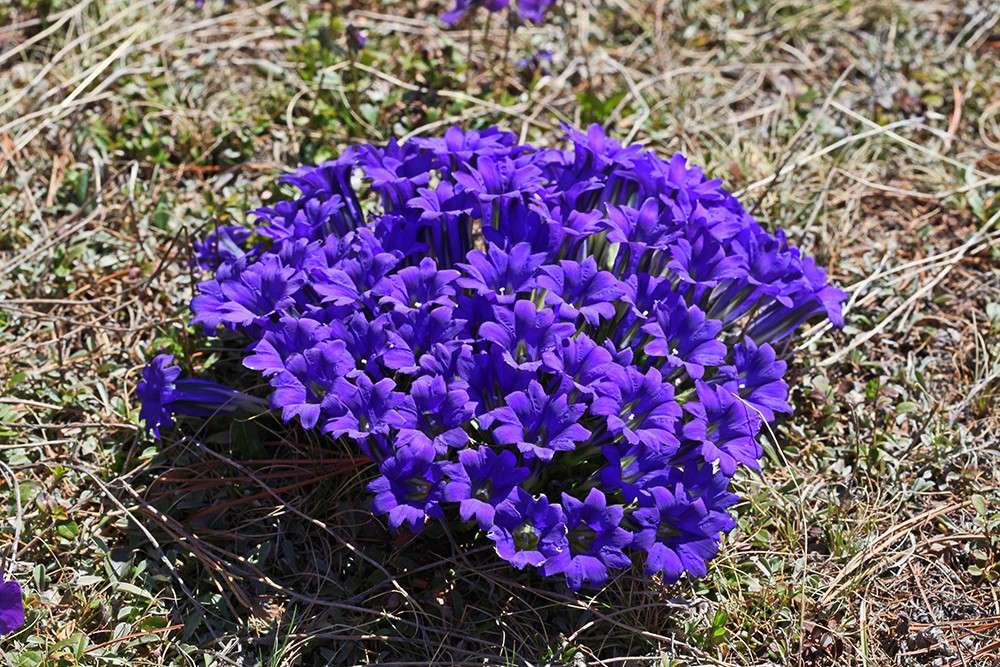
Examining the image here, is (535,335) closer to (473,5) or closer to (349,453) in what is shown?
(349,453)

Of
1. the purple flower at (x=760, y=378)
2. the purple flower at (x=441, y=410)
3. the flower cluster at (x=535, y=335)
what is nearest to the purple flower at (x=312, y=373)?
the flower cluster at (x=535, y=335)

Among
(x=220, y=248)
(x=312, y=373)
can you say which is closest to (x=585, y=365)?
(x=312, y=373)

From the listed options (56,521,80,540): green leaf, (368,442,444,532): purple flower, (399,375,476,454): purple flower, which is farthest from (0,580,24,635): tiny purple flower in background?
(399,375,476,454): purple flower

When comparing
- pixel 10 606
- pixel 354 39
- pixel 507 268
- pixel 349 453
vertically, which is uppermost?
pixel 354 39

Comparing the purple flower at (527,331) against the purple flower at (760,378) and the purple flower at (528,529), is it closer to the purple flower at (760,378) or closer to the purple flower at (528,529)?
the purple flower at (528,529)

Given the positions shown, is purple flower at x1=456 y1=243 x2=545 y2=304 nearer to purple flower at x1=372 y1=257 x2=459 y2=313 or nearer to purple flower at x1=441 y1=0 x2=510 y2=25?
purple flower at x1=372 y1=257 x2=459 y2=313

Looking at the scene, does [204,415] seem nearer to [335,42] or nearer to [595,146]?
[595,146]
